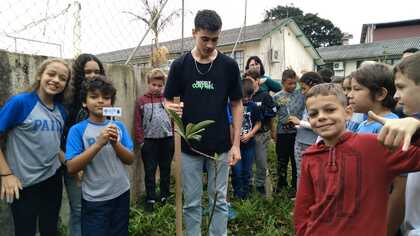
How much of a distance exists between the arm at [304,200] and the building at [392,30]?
42.3m

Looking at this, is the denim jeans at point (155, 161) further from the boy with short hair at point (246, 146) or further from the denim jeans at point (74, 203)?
the denim jeans at point (74, 203)

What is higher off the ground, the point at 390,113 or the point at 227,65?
the point at 227,65

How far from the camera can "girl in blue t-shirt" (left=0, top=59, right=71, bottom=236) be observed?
2.29 metres

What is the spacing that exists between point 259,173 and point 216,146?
6.63ft

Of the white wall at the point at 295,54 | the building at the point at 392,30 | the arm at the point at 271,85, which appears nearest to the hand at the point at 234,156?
the arm at the point at 271,85

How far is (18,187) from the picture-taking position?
2258 millimetres

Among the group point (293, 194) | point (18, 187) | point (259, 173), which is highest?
point (18, 187)

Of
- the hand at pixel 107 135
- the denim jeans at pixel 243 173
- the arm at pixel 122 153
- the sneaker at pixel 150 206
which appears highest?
the hand at pixel 107 135

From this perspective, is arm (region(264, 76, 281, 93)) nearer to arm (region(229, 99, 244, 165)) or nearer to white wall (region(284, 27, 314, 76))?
arm (region(229, 99, 244, 165))

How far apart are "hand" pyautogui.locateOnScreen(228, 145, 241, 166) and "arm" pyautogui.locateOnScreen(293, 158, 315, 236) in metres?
0.91

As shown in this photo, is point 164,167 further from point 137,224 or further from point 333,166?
point 333,166

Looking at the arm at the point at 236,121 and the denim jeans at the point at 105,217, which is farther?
the arm at the point at 236,121

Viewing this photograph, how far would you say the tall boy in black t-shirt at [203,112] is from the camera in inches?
108

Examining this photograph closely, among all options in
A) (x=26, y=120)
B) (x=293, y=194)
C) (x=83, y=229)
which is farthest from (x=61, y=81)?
(x=293, y=194)
